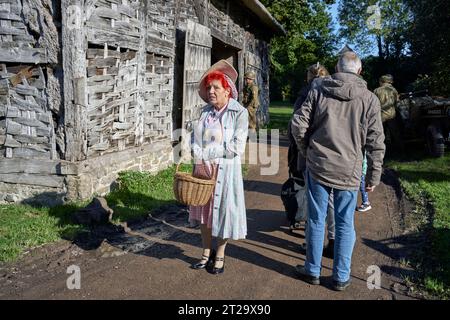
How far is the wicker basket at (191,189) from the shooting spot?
372 cm

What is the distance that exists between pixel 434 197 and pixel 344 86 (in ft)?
12.7

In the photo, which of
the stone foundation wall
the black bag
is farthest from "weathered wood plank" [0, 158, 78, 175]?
the black bag

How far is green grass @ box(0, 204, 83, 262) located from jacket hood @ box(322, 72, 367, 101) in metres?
3.21

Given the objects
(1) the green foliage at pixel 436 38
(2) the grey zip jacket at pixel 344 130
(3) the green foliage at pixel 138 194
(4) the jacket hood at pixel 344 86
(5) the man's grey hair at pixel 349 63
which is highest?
(1) the green foliage at pixel 436 38

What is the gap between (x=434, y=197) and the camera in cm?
661

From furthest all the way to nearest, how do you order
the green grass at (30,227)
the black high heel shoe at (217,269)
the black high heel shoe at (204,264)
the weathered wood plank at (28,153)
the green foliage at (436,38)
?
the green foliage at (436,38), the weathered wood plank at (28,153), the green grass at (30,227), the black high heel shoe at (204,264), the black high heel shoe at (217,269)

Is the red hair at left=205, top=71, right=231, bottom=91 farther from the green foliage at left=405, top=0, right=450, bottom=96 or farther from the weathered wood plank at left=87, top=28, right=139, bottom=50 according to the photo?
the green foliage at left=405, top=0, right=450, bottom=96

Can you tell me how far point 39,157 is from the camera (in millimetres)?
5969

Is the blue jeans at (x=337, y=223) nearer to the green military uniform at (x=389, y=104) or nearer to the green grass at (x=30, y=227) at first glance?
the green grass at (x=30, y=227)

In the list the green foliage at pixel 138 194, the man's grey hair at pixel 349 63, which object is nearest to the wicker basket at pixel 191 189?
the man's grey hair at pixel 349 63

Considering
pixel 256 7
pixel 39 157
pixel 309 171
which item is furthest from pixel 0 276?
pixel 256 7

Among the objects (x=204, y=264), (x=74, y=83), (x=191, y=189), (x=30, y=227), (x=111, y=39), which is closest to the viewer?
(x=191, y=189)

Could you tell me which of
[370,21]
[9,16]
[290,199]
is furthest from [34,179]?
[370,21]

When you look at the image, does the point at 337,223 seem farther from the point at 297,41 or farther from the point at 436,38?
the point at 297,41
